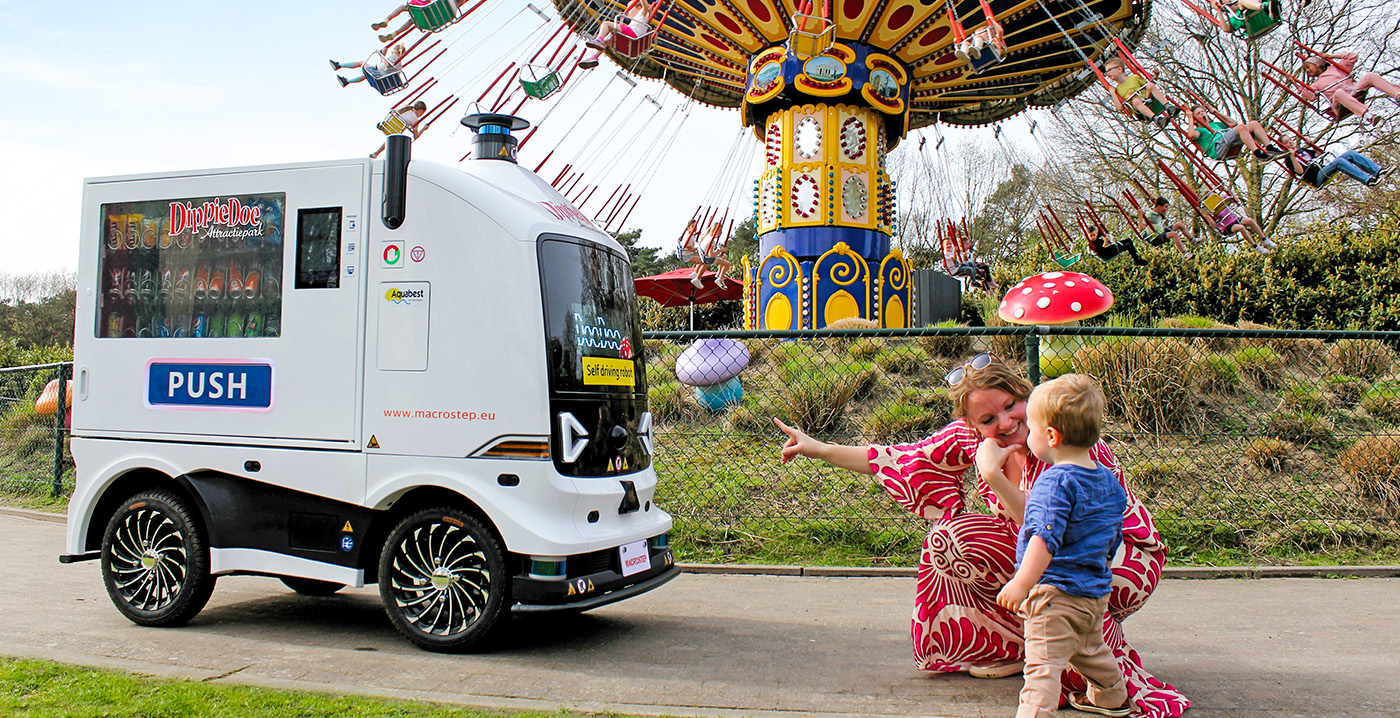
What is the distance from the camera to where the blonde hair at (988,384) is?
12.1ft

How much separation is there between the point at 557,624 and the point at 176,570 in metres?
2.06

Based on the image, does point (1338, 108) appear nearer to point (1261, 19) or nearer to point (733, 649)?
point (1261, 19)

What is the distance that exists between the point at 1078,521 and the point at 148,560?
4.67m

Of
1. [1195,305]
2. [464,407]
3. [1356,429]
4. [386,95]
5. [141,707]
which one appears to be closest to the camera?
[141,707]

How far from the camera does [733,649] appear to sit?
4.49 metres

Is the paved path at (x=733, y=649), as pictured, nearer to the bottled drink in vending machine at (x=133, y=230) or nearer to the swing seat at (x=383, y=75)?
the bottled drink in vending machine at (x=133, y=230)

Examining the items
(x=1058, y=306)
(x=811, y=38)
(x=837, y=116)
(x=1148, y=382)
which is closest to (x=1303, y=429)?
(x=1148, y=382)

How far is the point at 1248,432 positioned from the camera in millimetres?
7852

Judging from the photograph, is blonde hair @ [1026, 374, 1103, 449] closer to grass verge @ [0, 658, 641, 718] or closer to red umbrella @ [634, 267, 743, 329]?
grass verge @ [0, 658, 641, 718]

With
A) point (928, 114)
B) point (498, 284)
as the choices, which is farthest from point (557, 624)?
point (928, 114)

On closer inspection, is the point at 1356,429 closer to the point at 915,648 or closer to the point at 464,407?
the point at 915,648

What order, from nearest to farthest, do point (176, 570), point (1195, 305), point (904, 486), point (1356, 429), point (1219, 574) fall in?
1. point (904, 486)
2. point (176, 570)
3. point (1219, 574)
4. point (1356, 429)
5. point (1195, 305)

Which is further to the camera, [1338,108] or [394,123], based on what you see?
[394,123]

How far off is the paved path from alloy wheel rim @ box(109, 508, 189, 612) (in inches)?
7.1
